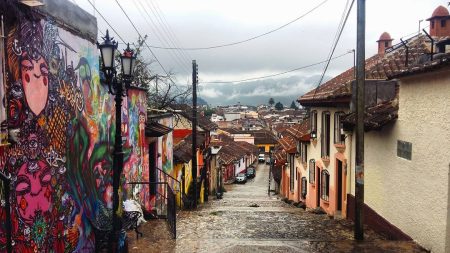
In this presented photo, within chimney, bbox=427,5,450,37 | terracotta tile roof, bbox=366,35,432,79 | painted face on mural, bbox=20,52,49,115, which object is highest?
chimney, bbox=427,5,450,37

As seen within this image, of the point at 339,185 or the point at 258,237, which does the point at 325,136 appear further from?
the point at 258,237

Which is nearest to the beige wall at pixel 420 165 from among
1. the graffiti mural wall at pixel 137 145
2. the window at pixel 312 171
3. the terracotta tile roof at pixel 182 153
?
the graffiti mural wall at pixel 137 145

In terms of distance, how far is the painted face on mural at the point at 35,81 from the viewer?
5508 millimetres

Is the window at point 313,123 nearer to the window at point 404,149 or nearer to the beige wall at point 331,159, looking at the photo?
the beige wall at point 331,159

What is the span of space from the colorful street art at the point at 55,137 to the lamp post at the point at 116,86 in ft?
2.22

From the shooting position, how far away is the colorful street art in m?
5.30

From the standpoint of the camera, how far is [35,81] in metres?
5.78

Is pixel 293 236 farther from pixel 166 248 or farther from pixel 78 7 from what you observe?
pixel 78 7

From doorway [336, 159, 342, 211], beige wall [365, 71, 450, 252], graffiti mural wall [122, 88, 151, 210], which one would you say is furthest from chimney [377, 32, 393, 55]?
graffiti mural wall [122, 88, 151, 210]

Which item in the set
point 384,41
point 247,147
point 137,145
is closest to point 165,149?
point 137,145

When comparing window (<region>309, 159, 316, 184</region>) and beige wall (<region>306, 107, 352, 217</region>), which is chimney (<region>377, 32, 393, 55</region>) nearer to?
beige wall (<region>306, 107, 352, 217</region>)

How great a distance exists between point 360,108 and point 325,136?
8.91 meters

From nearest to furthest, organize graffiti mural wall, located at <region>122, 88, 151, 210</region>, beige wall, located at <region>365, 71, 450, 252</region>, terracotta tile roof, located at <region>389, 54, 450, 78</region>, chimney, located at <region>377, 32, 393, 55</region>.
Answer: terracotta tile roof, located at <region>389, 54, 450, 78</region> < beige wall, located at <region>365, 71, 450, 252</region> < graffiti mural wall, located at <region>122, 88, 151, 210</region> < chimney, located at <region>377, 32, 393, 55</region>

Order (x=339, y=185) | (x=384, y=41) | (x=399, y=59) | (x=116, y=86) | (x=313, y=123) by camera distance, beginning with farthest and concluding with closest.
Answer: (x=384, y=41), (x=313, y=123), (x=339, y=185), (x=399, y=59), (x=116, y=86)
